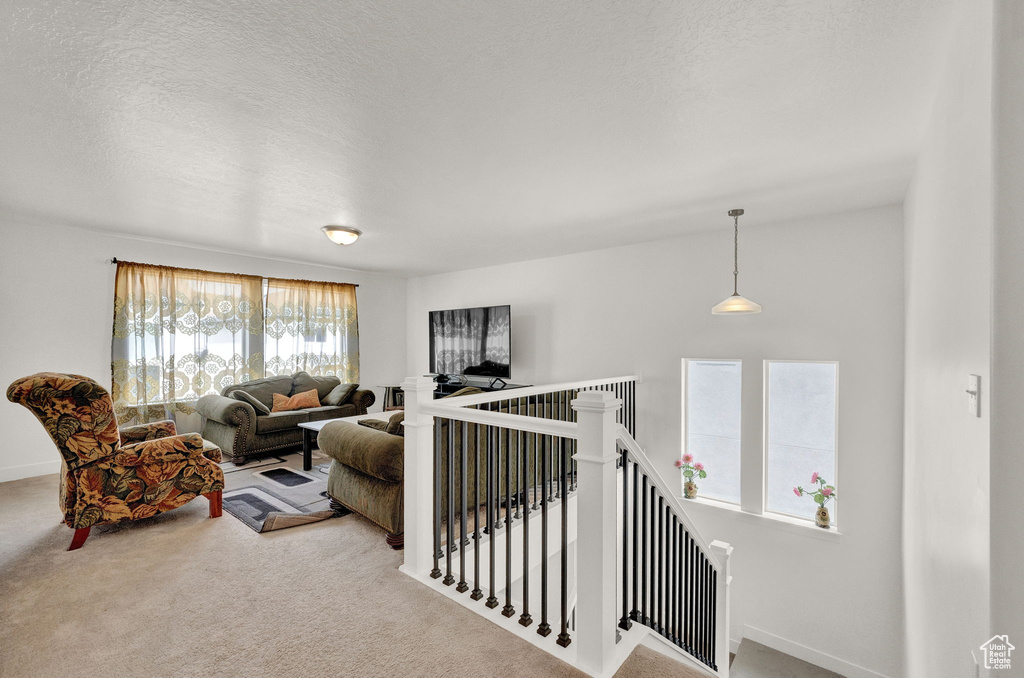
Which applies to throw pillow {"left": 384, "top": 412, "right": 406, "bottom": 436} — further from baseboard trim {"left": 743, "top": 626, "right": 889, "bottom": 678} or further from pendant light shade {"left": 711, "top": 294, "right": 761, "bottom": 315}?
baseboard trim {"left": 743, "top": 626, "right": 889, "bottom": 678}

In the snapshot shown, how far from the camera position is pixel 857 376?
11.7 feet

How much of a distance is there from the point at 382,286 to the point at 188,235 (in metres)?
2.85

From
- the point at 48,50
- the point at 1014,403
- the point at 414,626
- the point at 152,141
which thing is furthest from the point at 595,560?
the point at 152,141

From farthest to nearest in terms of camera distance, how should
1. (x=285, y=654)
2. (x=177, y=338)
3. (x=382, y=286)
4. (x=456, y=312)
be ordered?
(x=382, y=286) → (x=456, y=312) → (x=177, y=338) → (x=285, y=654)

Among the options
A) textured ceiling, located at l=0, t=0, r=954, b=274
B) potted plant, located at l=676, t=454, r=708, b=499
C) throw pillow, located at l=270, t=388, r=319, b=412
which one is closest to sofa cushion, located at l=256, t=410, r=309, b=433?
throw pillow, located at l=270, t=388, r=319, b=412

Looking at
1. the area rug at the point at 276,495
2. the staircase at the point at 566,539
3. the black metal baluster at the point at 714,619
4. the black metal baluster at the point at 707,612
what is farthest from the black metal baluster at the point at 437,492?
the black metal baluster at the point at 714,619

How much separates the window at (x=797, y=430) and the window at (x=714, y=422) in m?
0.28

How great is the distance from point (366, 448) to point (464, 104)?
6.70 ft

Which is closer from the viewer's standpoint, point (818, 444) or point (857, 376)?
point (857, 376)

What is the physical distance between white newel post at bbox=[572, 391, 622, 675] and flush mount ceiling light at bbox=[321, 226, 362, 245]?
310cm

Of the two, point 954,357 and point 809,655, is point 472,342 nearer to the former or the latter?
point 809,655

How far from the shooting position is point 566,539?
1.92 metres

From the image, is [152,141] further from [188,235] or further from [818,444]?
[818,444]

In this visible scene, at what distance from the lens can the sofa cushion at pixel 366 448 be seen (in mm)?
2695
